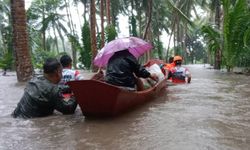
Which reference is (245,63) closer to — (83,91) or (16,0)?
(16,0)

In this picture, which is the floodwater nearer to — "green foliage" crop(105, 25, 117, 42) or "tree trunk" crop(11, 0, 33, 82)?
"tree trunk" crop(11, 0, 33, 82)

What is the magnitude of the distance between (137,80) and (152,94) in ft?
2.59

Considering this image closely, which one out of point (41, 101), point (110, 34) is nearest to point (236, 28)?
point (110, 34)

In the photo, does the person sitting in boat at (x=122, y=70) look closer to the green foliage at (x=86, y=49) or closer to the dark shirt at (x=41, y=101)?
the dark shirt at (x=41, y=101)

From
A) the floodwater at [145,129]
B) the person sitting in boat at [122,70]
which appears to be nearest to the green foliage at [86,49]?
the floodwater at [145,129]

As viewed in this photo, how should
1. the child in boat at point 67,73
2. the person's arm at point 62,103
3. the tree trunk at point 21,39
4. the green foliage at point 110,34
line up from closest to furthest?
1. the person's arm at point 62,103
2. the child in boat at point 67,73
3. the tree trunk at point 21,39
4. the green foliage at point 110,34

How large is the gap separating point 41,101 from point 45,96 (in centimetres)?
13

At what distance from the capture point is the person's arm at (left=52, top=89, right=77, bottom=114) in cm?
624

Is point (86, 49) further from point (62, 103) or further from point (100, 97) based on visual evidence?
point (100, 97)

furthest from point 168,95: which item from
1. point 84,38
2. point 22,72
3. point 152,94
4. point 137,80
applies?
point 84,38

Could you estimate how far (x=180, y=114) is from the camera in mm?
6559

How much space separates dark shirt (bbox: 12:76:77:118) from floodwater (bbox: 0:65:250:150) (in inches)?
6.5

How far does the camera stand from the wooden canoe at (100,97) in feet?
19.4

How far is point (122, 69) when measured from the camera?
7008mm
